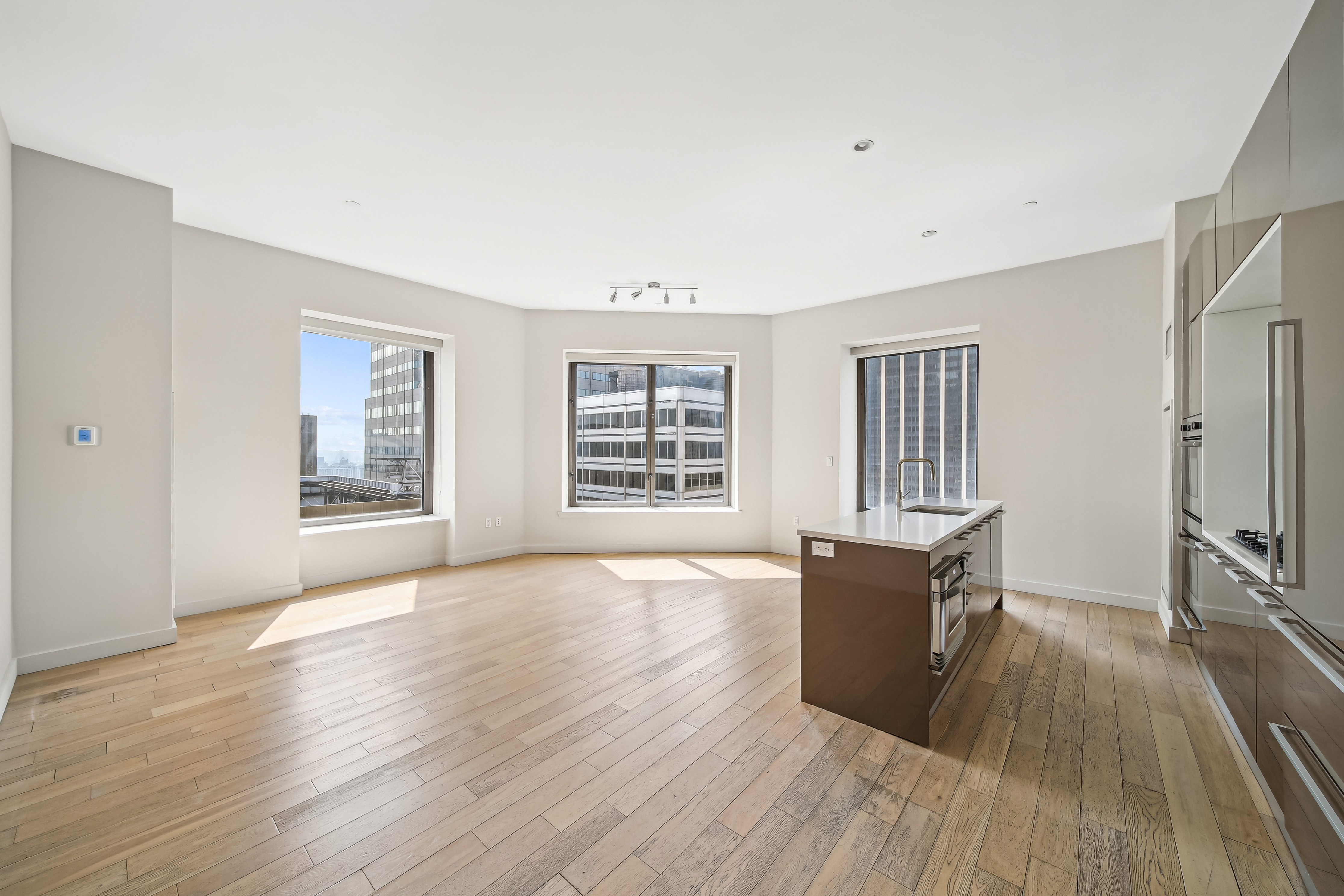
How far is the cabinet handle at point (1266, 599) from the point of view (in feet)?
6.24

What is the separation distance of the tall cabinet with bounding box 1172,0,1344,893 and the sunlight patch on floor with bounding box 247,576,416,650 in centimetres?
464

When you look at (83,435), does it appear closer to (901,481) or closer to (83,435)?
(83,435)

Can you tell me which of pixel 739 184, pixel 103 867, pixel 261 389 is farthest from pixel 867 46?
pixel 261 389

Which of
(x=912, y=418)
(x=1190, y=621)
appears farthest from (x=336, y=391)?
(x=1190, y=621)

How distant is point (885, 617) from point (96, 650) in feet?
14.4

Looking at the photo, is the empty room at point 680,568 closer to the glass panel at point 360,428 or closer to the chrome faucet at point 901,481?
the glass panel at point 360,428

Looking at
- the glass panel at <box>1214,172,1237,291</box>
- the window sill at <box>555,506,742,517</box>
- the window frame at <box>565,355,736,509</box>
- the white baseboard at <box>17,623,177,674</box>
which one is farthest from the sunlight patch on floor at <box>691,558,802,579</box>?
the white baseboard at <box>17,623,177,674</box>

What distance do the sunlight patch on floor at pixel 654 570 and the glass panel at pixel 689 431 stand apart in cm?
98

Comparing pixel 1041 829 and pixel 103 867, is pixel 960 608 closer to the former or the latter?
pixel 1041 829

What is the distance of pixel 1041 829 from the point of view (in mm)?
1849

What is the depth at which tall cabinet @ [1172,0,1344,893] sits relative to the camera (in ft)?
5.04

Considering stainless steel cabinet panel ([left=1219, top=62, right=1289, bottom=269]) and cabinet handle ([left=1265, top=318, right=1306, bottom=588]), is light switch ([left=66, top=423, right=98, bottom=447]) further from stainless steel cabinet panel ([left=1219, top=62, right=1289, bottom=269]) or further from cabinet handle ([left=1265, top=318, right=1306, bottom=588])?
stainless steel cabinet panel ([left=1219, top=62, right=1289, bottom=269])

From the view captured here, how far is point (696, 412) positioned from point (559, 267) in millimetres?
2571

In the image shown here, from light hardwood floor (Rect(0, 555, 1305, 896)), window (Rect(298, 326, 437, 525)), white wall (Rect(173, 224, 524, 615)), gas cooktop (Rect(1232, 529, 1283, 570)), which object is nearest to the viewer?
light hardwood floor (Rect(0, 555, 1305, 896))
